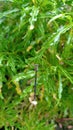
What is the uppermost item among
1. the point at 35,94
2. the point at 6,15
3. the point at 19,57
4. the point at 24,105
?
the point at 6,15

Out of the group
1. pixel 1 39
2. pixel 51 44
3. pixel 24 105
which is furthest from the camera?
pixel 24 105

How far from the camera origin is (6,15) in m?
1.22

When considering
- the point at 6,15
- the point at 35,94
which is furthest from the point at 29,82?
the point at 6,15

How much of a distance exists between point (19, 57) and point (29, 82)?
11 cm

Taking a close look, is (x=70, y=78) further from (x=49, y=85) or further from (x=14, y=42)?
(x=14, y=42)

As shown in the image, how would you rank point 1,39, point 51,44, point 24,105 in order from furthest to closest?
point 24,105
point 1,39
point 51,44

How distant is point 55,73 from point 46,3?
0.93 ft

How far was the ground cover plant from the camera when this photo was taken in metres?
1.16

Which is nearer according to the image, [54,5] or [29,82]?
[54,5]

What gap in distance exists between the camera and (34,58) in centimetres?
117

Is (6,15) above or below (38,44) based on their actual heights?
above

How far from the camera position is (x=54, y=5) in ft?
3.82

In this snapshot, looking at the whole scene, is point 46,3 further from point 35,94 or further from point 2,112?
point 2,112

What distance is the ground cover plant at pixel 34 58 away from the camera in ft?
3.82
